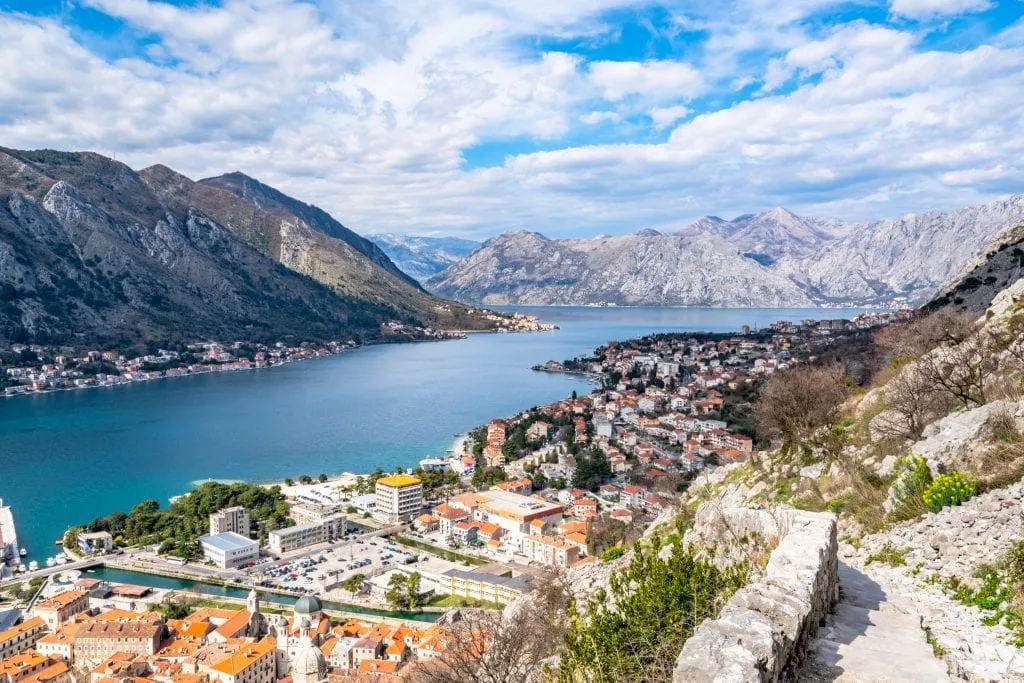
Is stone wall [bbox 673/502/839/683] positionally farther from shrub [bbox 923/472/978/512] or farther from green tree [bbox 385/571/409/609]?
green tree [bbox 385/571/409/609]

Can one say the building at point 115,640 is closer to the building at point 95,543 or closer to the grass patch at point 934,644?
the building at point 95,543

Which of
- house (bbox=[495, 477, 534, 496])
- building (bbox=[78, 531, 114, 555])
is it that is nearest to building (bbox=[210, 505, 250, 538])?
building (bbox=[78, 531, 114, 555])

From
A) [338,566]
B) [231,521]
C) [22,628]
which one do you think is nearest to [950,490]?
[22,628]

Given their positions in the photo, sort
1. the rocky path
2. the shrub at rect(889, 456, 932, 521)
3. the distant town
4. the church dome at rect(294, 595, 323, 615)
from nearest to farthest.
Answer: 1. the rocky path
2. the shrub at rect(889, 456, 932, 521)
3. the church dome at rect(294, 595, 323, 615)
4. the distant town

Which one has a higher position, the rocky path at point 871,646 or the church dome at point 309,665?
the rocky path at point 871,646

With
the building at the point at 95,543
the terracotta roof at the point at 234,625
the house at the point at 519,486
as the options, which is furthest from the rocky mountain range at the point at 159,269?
the terracotta roof at the point at 234,625

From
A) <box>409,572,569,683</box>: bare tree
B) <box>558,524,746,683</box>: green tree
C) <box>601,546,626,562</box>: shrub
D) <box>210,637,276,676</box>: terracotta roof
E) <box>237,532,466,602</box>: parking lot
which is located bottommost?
<box>237,532,466,602</box>: parking lot
